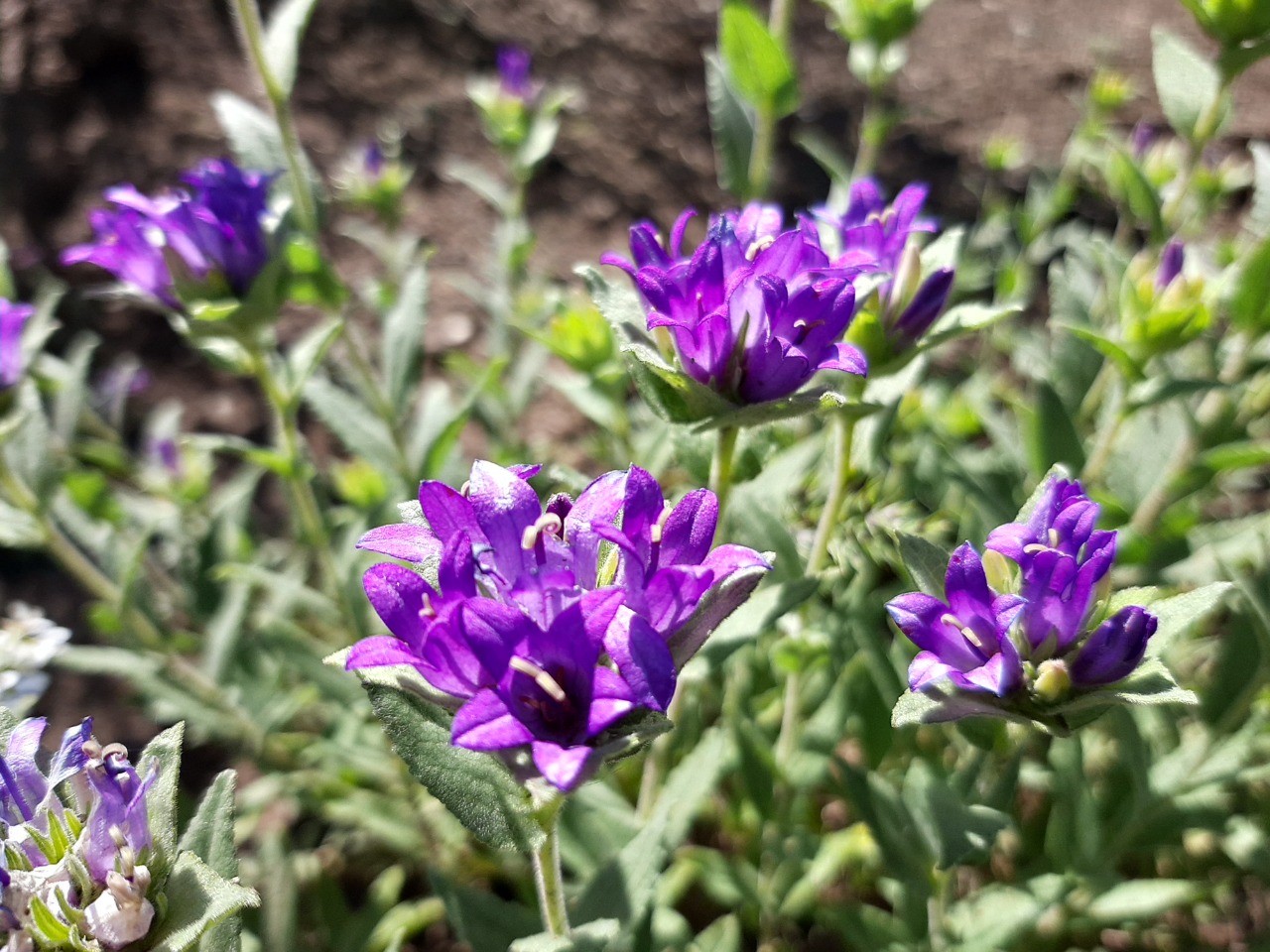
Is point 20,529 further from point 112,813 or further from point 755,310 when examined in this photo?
point 755,310

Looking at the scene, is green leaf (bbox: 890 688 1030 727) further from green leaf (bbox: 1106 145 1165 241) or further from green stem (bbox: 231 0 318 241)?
green stem (bbox: 231 0 318 241)

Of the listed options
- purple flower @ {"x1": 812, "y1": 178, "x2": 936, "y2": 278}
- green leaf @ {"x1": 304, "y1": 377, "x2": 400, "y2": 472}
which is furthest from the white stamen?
green leaf @ {"x1": 304, "y1": 377, "x2": 400, "y2": 472}

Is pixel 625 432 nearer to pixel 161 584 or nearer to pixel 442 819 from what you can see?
pixel 442 819

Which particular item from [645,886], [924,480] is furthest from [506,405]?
[645,886]

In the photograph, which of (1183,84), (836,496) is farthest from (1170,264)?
(836,496)

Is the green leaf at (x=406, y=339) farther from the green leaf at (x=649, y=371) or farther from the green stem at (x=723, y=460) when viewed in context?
the green stem at (x=723, y=460)

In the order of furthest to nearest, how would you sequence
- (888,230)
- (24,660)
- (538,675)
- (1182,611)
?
(24,660) → (888,230) → (1182,611) → (538,675)
